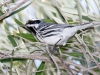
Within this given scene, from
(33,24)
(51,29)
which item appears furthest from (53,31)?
(33,24)

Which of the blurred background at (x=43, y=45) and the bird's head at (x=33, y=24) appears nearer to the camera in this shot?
the blurred background at (x=43, y=45)

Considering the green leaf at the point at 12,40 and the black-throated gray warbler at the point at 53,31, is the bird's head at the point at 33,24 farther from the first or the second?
the green leaf at the point at 12,40

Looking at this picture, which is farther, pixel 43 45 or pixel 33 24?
pixel 33 24

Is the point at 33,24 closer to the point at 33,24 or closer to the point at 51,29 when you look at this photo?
the point at 33,24

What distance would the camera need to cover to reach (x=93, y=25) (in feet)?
3.46

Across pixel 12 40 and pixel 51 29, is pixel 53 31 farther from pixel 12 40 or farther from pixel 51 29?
pixel 12 40

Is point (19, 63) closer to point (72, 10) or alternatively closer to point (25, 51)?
point (25, 51)

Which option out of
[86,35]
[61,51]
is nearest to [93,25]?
[86,35]

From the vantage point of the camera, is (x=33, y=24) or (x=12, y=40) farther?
(x=33, y=24)

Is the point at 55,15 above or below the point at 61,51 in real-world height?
above

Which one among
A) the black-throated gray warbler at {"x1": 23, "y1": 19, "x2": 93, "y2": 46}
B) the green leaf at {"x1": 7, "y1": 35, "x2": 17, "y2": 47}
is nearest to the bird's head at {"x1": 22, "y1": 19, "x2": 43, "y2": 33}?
the black-throated gray warbler at {"x1": 23, "y1": 19, "x2": 93, "y2": 46}

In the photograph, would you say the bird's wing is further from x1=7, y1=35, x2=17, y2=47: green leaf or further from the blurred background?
x1=7, y1=35, x2=17, y2=47: green leaf

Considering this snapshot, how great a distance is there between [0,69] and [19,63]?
3.7 inches

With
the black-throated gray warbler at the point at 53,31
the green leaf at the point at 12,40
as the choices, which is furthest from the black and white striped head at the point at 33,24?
the green leaf at the point at 12,40
